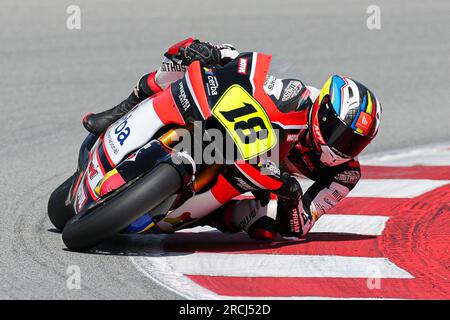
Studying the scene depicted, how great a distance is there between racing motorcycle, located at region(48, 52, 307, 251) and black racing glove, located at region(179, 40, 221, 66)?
121mm

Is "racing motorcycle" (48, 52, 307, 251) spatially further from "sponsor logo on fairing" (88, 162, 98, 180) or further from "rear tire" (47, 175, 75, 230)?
"rear tire" (47, 175, 75, 230)

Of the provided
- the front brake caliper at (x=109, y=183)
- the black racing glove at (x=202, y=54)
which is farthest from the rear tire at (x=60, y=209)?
the black racing glove at (x=202, y=54)

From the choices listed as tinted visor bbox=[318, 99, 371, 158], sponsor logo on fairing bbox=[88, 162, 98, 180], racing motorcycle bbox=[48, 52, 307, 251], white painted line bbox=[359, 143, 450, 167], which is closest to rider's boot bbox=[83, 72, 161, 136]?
racing motorcycle bbox=[48, 52, 307, 251]

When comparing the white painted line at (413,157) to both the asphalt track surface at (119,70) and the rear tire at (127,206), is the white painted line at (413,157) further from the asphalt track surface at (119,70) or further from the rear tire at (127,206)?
the rear tire at (127,206)

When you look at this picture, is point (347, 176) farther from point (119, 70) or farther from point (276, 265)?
point (119, 70)

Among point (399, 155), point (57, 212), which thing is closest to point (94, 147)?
point (57, 212)

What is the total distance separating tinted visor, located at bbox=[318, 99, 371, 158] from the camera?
7172 millimetres

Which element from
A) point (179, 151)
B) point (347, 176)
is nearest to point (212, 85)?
point (179, 151)

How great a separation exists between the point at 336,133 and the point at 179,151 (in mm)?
993

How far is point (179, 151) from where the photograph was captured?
23.2 feet

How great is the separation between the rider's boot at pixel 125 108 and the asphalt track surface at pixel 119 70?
29.5 inches

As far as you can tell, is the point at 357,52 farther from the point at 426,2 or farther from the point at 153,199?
the point at 153,199

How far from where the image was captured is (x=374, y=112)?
23.9ft
